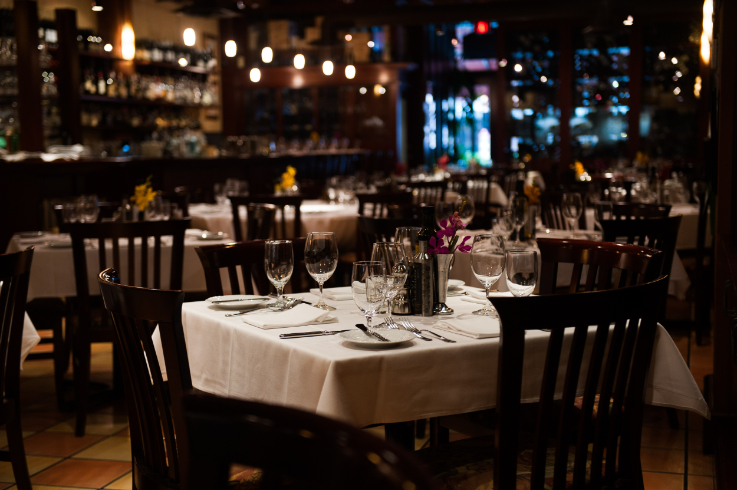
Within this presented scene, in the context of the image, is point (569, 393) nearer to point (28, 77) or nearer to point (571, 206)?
point (571, 206)

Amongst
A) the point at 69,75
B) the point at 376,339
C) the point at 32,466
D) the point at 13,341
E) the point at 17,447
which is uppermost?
the point at 69,75

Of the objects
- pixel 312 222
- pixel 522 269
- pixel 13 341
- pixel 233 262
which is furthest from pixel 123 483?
pixel 312 222

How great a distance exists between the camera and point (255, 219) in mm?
4047

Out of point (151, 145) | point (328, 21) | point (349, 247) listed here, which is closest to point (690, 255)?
point (349, 247)

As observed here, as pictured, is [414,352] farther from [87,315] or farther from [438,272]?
[87,315]

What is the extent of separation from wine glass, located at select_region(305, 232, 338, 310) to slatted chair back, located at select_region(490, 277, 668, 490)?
0.88 m

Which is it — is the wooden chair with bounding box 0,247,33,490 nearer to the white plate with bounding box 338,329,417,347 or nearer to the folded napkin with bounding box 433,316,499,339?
the white plate with bounding box 338,329,417,347

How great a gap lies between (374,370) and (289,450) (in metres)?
Result: 0.94

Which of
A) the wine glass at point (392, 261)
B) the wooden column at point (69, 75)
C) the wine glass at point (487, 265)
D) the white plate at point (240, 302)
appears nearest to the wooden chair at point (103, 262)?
the white plate at point (240, 302)

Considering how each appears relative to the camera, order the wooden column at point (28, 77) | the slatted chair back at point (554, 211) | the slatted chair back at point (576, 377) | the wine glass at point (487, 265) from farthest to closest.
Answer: the wooden column at point (28, 77)
the slatted chair back at point (554, 211)
the wine glass at point (487, 265)
the slatted chair back at point (576, 377)

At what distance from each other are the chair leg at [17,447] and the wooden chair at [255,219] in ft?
5.10

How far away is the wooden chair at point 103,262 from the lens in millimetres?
3180

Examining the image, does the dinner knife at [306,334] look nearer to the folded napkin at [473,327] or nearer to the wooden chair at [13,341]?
the folded napkin at [473,327]

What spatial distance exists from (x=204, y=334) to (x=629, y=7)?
10.3 m
